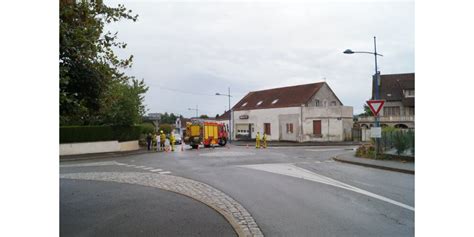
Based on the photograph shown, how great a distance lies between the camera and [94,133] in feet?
86.0

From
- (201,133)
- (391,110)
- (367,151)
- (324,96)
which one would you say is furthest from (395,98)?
(367,151)

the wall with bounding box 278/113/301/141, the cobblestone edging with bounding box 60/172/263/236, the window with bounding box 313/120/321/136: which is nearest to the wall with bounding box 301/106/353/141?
the window with bounding box 313/120/321/136

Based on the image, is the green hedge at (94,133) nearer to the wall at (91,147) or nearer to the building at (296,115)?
the wall at (91,147)

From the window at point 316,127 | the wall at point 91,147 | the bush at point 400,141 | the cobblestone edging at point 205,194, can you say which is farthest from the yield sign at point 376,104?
the window at point 316,127

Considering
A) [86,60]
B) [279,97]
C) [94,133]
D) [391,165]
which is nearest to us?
[86,60]

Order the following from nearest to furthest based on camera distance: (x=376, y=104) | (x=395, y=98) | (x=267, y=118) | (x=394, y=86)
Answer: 1. (x=376, y=104)
2. (x=267, y=118)
3. (x=395, y=98)
4. (x=394, y=86)

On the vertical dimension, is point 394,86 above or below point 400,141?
above

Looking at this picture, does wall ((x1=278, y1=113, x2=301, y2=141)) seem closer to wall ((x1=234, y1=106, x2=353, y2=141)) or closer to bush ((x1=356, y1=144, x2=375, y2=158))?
wall ((x1=234, y1=106, x2=353, y2=141))

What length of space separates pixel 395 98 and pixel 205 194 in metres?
48.0

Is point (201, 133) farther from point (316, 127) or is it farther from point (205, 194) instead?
point (205, 194)

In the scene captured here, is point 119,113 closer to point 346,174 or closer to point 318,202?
point 346,174

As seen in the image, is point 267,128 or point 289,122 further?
point 267,128

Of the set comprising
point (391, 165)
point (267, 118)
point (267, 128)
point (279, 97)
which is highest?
point (279, 97)

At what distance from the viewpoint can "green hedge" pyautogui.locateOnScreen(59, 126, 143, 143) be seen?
24.4 metres
